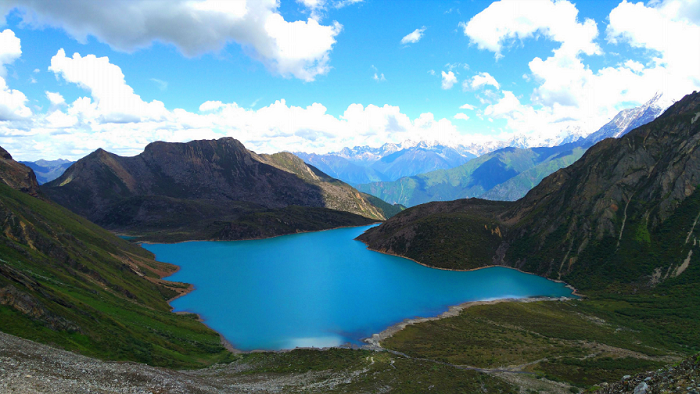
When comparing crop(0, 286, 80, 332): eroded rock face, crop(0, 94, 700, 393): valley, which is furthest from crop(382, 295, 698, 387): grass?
crop(0, 286, 80, 332): eroded rock face

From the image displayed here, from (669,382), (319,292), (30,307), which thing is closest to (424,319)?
(319,292)

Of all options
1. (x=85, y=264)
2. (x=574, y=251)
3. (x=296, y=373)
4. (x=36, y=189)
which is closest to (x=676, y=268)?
(x=574, y=251)

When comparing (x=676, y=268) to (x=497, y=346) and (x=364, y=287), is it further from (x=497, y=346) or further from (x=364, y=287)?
(x=364, y=287)

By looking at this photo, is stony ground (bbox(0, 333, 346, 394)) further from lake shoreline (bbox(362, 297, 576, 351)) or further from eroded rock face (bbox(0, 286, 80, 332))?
→ lake shoreline (bbox(362, 297, 576, 351))

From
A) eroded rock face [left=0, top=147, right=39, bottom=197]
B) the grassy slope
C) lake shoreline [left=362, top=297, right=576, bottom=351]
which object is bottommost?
lake shoreline [left=362, top=297, right=576, bottom=351]

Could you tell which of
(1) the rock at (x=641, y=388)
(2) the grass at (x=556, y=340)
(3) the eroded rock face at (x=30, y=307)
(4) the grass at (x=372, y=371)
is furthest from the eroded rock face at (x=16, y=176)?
(1) the rock at (x=641, y=388)

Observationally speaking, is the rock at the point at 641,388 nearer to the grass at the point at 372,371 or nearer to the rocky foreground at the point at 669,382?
the rocky foreground at the point at 669,382
